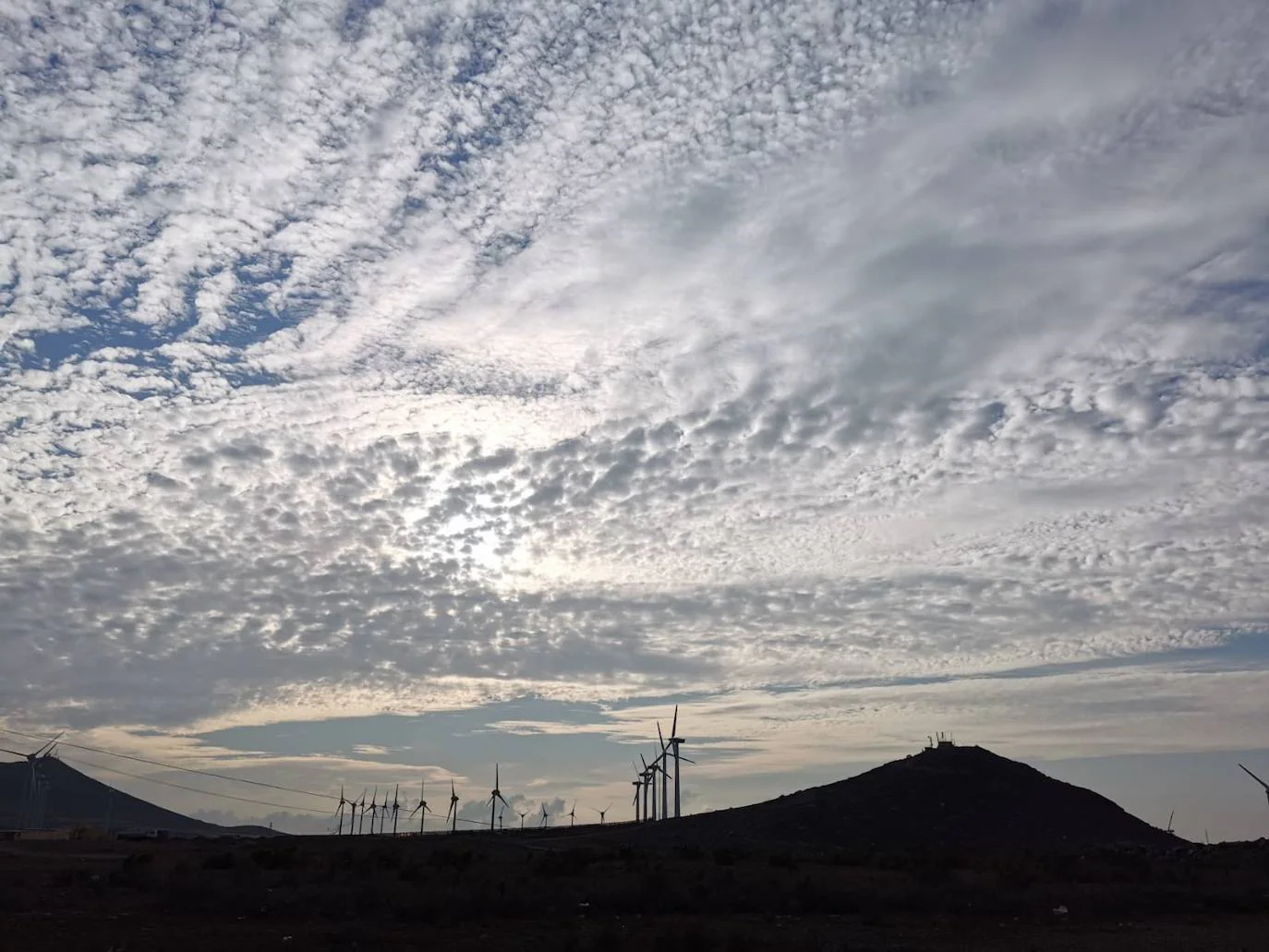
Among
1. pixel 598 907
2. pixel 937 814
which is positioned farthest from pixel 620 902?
pixel 937 814

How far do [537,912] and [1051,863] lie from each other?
160ft

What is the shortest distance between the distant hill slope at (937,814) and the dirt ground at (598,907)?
59150 mm

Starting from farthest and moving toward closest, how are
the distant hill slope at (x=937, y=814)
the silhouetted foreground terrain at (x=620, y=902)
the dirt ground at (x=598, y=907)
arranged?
the distant hill slope at (x=937, y=814) < the silhouetted foreground terrain at (x=620, y=902) < the dirt ground at (x=598, y=907)

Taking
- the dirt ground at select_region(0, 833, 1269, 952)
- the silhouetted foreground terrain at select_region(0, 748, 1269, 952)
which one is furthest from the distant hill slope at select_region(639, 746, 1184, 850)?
the dirt ground at select_region(0, 833, 1269, 952)

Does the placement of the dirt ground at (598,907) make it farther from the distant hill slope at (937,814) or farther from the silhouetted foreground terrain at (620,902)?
the distant hill slope at (937,814)

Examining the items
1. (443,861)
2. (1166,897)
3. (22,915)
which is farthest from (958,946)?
(443,861)

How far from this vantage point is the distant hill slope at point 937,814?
11694 cm

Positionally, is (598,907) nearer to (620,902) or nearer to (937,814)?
(620,902)

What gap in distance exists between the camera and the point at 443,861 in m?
58.4

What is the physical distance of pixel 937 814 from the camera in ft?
417

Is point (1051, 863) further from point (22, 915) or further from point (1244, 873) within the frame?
point (22, 915)

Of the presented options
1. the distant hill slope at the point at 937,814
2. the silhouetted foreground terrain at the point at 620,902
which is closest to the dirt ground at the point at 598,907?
the silhouetted foreground terrain at the point at 620,902

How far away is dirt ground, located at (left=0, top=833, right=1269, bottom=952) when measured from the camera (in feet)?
98.4

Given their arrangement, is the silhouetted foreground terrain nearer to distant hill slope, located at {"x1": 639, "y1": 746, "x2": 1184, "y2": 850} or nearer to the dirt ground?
the dirt ground
